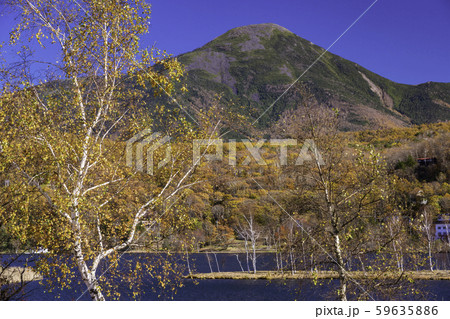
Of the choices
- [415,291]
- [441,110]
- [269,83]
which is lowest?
[415,291]

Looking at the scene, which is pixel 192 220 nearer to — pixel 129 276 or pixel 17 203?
pixel 129 276

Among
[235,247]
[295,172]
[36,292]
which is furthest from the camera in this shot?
[235,247]

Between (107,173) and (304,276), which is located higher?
(107,173)

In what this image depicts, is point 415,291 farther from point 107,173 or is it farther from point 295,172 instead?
point 107,173

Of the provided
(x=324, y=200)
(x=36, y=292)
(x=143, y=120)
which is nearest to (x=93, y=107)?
(x=143, y=120)

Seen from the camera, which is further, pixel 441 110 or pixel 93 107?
pixel 441 110

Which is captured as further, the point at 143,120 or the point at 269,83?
the point at 269,83

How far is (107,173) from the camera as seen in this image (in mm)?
8242

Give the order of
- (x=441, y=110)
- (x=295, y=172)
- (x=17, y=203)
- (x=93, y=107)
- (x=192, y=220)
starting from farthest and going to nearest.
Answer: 1. (x=441, y=110)
2. (x=295, y=172)
3. (x=93, y=107)
4. (x=192, y=220)
5. (x=17, y=203)

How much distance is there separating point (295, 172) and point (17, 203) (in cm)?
579

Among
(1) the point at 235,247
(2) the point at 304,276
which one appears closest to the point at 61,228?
(2) the point at 304,276

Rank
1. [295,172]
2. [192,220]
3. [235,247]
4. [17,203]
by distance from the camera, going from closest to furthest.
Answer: [17,203], [192,220], [295,172], [235,247]

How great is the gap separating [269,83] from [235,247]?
139 m

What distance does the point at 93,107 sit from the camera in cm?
837
